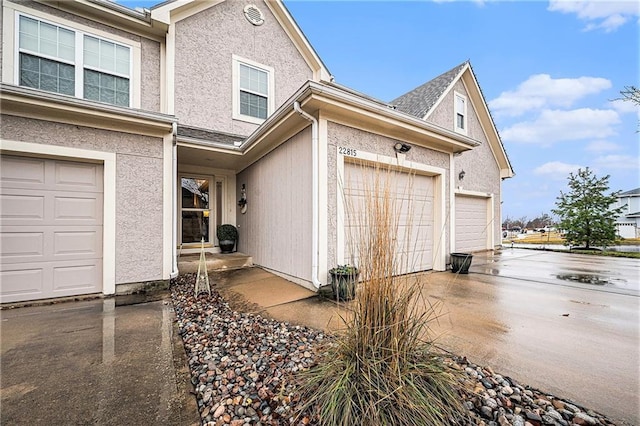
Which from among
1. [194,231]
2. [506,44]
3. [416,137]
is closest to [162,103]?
[194,231]

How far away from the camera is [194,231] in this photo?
7844 mm

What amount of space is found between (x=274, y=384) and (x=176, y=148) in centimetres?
558

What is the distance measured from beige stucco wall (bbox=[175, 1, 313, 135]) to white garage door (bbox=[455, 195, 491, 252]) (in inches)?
293

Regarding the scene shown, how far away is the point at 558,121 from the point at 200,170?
74.0ft

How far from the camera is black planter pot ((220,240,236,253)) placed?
7789 mm

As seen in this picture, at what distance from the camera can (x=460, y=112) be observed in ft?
34.6

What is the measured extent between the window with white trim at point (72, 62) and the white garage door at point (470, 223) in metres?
10.5

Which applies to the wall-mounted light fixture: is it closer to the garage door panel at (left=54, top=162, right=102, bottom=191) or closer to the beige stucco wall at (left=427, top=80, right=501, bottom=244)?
the beige stucco wall at (left=427, top=80, right=501, bottom=244)

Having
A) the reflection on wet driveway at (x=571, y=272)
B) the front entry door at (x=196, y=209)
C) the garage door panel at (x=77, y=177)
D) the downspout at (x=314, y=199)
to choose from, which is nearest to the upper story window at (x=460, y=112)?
the reflection on wet driveway at (x=571, y=272)

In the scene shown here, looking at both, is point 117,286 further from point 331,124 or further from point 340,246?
point 331,124

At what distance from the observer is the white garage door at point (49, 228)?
389 centimetres

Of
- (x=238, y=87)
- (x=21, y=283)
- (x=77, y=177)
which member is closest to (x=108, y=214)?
(x=77, y=177)

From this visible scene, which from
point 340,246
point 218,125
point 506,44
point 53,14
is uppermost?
point 506,44

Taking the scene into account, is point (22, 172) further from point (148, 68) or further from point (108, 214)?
point (148, 68)
